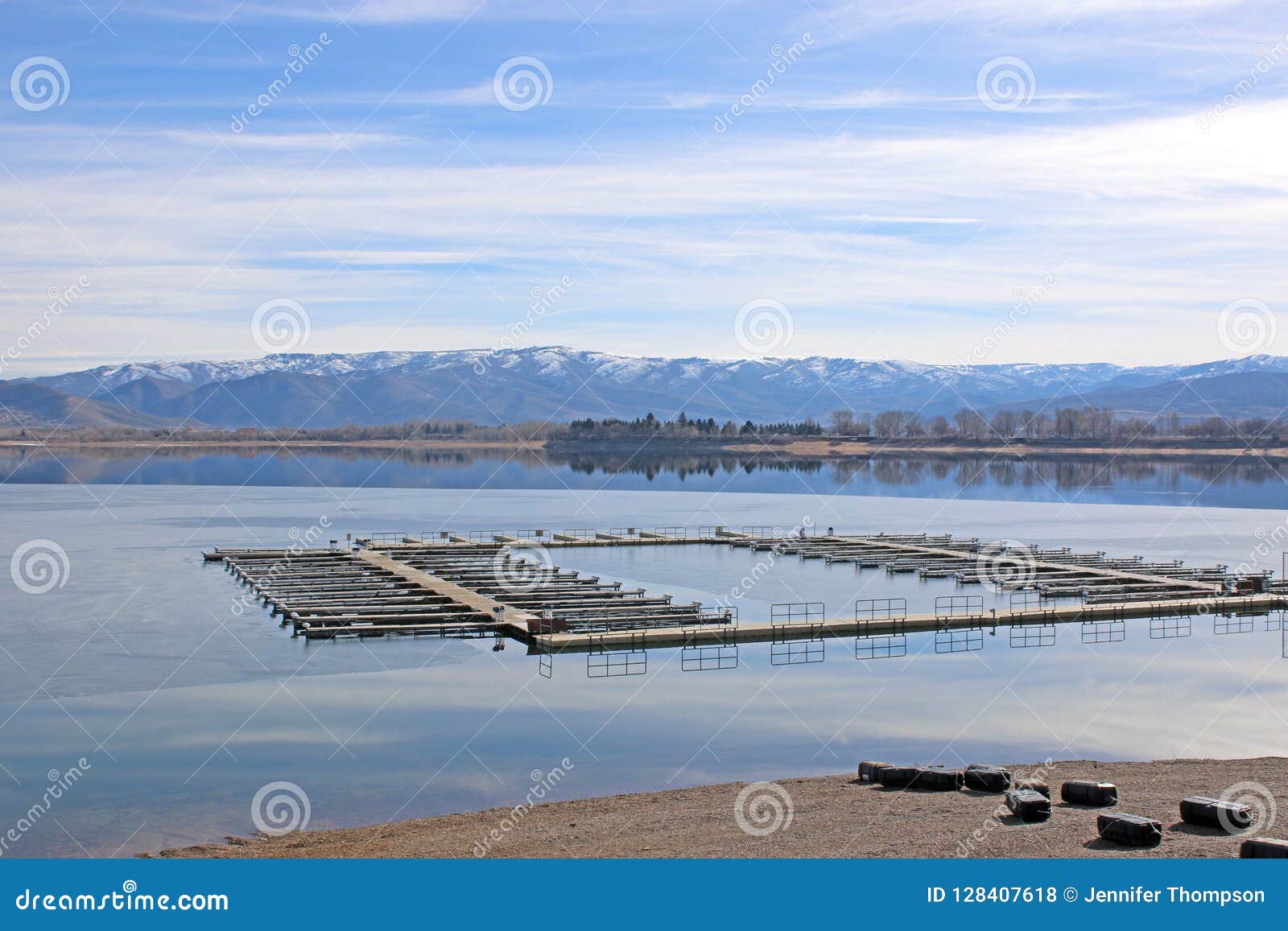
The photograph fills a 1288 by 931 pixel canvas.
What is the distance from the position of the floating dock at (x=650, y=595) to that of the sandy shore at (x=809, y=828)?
11410 mm

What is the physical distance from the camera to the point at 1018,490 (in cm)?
9206

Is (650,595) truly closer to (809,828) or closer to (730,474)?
(809,828)

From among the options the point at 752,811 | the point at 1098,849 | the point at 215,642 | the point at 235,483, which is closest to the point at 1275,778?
the point at 1098,849

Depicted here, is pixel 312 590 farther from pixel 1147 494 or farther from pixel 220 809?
pixel 1147 494

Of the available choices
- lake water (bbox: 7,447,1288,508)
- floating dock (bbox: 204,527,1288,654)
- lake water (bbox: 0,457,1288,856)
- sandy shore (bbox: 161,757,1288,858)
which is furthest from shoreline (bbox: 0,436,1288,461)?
sandy shore (bbox: 161,757,1288,858)

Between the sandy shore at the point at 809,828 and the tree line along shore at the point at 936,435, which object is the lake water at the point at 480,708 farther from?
the tree line along shore at the point at 936,435

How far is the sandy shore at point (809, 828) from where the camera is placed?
39.4 feet

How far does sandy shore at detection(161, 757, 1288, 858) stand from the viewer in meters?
12.0

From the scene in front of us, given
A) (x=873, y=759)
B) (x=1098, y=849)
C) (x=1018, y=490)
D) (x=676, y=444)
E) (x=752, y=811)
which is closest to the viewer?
(x=1098, y=849)

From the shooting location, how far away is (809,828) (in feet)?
43.3

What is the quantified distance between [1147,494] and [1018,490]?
8.68 m

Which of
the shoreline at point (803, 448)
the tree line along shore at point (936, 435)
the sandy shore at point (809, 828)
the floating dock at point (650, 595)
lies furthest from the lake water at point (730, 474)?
the sandy shore at point (809, 828)

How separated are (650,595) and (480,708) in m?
14.2

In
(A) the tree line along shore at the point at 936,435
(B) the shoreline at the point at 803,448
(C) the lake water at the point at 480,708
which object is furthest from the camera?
(A) the tree line along shore at the point at 936,435
